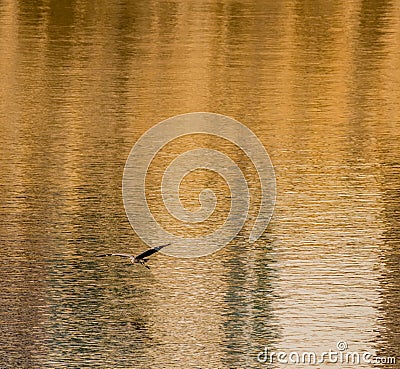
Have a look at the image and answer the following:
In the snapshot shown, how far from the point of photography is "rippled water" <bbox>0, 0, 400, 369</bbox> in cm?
1173

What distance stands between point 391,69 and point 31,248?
1208cm

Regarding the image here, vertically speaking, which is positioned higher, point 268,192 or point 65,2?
point 65,2

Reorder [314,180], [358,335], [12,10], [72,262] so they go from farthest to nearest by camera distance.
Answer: [12,10] < [314,180] < [72,262] < [358,335]

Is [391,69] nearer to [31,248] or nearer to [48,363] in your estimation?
[31,248]

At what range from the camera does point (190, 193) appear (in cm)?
1634

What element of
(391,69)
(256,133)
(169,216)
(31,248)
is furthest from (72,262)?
(391,69)

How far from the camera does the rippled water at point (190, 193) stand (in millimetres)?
11734

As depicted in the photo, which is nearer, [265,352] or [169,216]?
[265,352]

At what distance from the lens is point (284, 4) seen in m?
33.9

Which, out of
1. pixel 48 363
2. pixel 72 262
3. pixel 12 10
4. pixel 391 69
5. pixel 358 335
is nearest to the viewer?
pixel 48 363

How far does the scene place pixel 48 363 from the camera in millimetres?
10961

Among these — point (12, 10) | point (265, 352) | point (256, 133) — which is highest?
point (12, 10)

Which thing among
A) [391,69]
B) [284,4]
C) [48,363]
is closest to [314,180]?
[48,363]

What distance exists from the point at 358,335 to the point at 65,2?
23551mm
